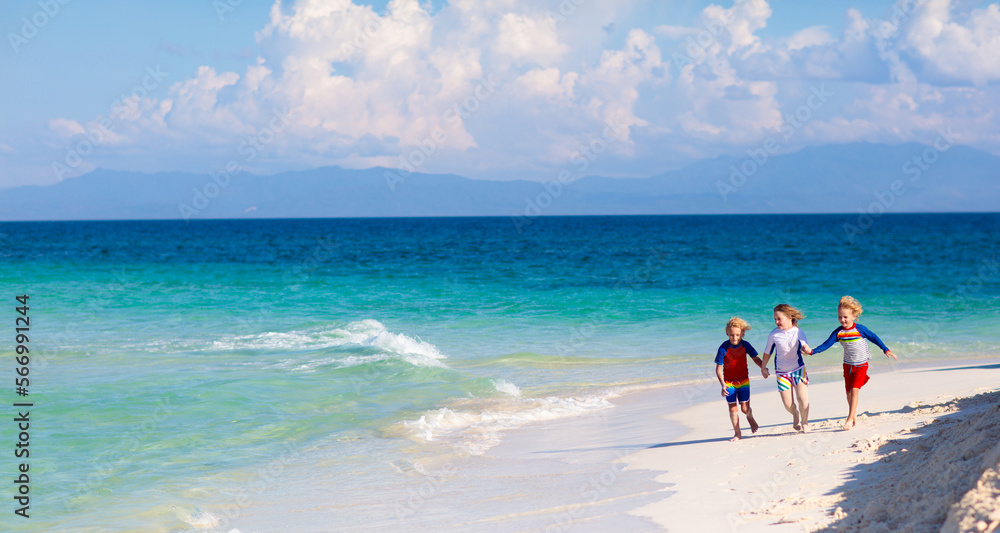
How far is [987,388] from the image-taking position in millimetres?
8445

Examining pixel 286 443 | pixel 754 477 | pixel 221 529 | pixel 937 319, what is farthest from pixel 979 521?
pixel 937 319

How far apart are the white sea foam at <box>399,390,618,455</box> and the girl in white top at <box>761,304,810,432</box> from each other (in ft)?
9.99

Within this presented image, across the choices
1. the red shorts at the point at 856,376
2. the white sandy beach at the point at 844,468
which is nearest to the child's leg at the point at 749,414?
the white sandy beach at the point at 844,468

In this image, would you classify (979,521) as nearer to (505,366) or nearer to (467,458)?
(467,458)

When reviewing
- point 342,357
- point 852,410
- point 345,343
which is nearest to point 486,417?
point 852,410

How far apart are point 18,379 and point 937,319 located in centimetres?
2022

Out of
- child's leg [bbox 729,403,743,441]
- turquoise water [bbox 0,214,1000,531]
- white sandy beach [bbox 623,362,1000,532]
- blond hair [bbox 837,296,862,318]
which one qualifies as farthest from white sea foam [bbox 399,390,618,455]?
blond hair [bbox 837,296,862,318]

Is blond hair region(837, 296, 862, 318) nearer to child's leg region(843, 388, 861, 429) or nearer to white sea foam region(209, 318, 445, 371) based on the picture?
child's leg region(843, 388, 861, 429)

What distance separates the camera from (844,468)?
18.6 ft

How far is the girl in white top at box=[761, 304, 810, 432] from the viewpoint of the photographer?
23.4ft

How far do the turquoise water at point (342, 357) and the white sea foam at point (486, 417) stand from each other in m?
0.04

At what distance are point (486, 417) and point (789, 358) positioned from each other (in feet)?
13.0

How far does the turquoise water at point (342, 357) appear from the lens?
7.31m

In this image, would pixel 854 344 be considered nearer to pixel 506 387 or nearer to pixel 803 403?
pixel 803 403
